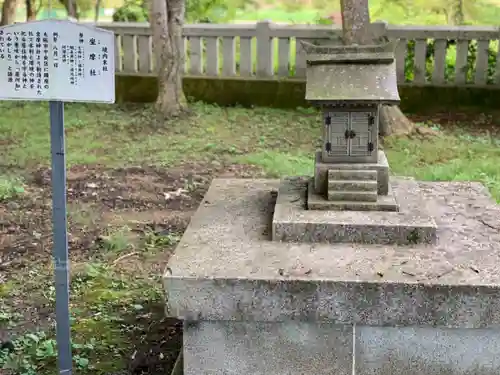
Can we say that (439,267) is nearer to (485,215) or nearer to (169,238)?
(485,215)

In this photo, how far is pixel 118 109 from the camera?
998 cm

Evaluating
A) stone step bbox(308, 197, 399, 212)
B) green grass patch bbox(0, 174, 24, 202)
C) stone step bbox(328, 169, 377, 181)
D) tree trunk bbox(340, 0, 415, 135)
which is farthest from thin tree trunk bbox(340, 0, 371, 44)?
stone step bbox(308, 197, 399, 212)

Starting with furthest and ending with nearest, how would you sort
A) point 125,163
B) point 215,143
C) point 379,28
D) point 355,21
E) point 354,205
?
point 379,28
point 215,143
point 355,21
point 125,163
point 354,205

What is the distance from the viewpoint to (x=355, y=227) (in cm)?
364

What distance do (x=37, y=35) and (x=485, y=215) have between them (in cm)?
269

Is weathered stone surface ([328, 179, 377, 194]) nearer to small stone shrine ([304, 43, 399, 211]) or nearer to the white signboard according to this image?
small stone shrine ([304, 43, 399, 211])

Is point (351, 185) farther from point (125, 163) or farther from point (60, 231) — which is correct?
point (125, 163)

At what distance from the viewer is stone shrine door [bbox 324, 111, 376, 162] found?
3947 millimetres

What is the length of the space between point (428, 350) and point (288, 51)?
24.0 feet

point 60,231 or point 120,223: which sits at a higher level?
point 60,231

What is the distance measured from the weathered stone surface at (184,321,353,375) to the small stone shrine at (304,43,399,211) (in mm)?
817


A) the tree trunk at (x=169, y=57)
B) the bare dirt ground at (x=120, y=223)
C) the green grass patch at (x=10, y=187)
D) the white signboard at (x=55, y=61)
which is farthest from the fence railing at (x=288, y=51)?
the white signboard at (x=55, y=61)

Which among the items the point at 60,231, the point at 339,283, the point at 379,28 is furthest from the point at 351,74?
the point at 379,28

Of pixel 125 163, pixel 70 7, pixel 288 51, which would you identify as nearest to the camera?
pixel 125 163
